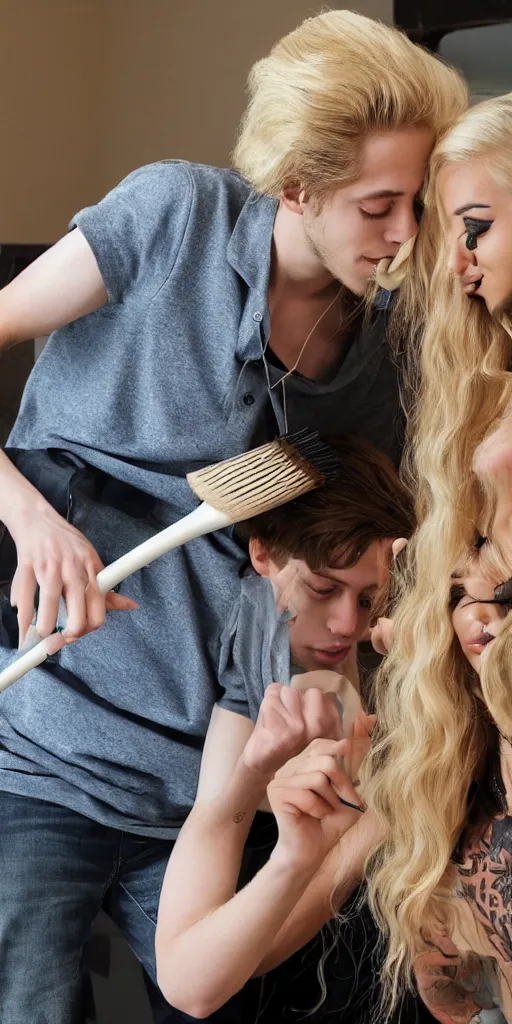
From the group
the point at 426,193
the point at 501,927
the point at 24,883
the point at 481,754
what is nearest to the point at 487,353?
the point at 426,193

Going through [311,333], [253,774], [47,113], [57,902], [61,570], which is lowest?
[57,902]

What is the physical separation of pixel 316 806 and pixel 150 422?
0.94 ft

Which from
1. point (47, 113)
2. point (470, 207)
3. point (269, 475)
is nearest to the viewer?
point (470, 207)

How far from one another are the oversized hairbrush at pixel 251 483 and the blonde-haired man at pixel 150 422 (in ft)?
0.04

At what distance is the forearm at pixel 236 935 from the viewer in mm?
743

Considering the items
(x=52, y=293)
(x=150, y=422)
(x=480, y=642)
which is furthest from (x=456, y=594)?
(x=52, y=293)

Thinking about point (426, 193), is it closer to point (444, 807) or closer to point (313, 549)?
point (313, 549)

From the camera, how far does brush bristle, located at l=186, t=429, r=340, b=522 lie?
0.76 m

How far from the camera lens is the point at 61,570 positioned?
82cm

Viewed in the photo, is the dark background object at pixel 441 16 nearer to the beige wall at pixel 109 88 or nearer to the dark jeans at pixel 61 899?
the beige wall at pixel 109 88

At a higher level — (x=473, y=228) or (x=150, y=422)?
(x=473, y=228)

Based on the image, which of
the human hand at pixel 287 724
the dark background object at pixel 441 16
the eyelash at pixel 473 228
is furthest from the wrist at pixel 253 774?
the dark background object at pixel 441 16

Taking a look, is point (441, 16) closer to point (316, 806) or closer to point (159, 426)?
point (159, 426)

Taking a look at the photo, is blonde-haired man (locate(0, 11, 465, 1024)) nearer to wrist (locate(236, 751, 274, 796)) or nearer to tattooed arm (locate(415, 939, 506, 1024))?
wrist (locate(236, 751, 274, 796))
